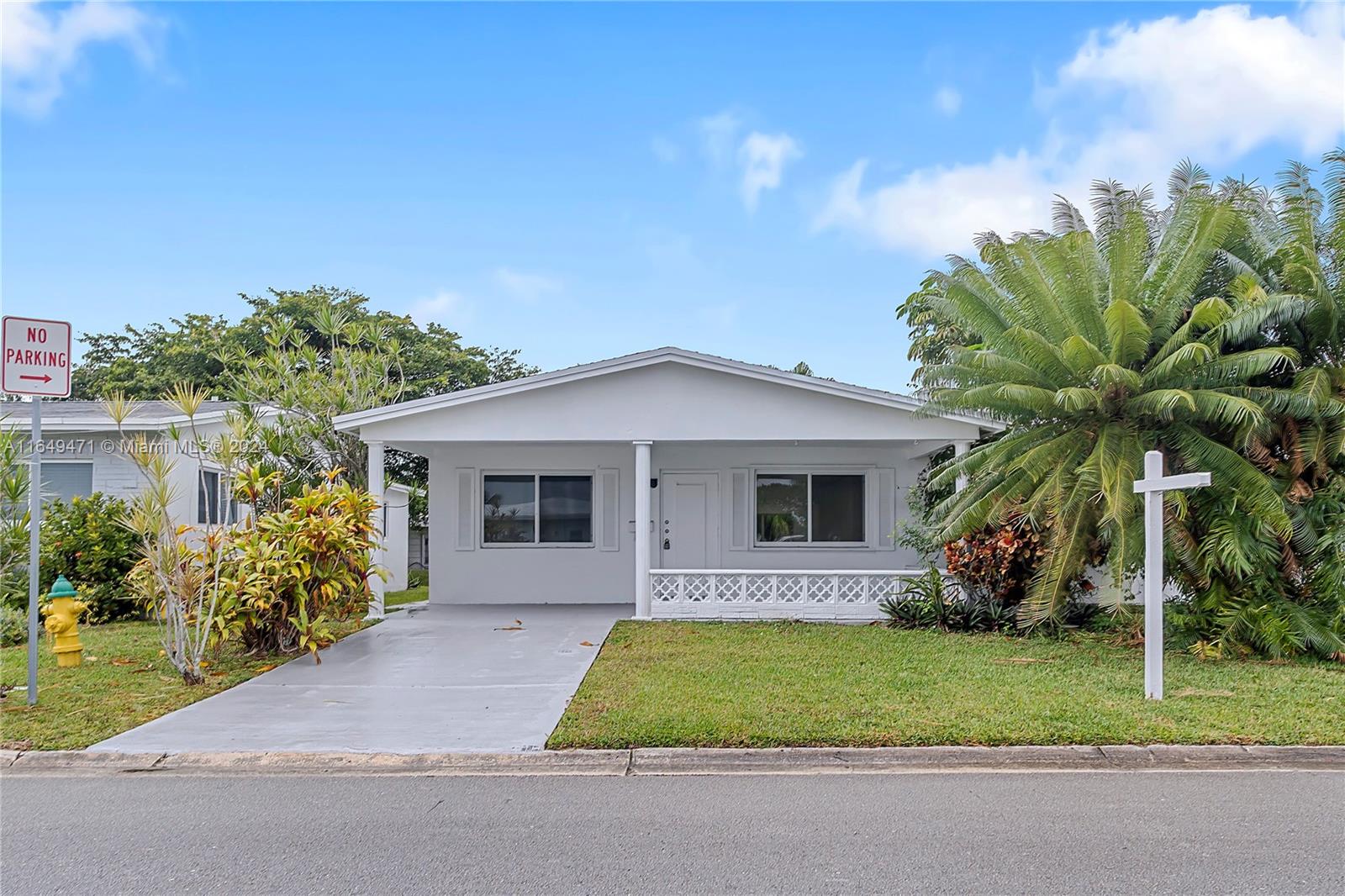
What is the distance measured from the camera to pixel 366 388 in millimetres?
16734

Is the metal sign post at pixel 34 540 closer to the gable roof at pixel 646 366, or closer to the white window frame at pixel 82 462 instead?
the gable roof at pixel 646 366

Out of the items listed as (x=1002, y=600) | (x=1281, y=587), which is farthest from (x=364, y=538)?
(x=1281, y=587)

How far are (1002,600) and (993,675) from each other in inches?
142

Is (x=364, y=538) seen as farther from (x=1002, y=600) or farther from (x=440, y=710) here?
(x=1002, y=600)

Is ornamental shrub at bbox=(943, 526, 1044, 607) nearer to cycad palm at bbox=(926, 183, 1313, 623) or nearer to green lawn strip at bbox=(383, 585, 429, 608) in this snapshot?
cycad palm at bbox=(926, 183, 1313, 623)

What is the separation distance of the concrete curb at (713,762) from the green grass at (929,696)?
0.15 metres

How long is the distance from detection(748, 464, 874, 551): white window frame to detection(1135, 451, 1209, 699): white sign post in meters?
7.73

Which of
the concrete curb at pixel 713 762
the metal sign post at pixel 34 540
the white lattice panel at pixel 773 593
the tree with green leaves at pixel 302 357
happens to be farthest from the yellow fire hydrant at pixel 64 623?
the white lattice panel at pixel 773 593

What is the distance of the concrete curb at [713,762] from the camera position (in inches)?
247

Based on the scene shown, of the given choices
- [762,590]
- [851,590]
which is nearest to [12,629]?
[762,590]

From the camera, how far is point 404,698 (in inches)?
332

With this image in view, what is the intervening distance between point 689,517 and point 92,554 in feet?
30.1

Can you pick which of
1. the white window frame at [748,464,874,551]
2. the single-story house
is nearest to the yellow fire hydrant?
the single-story house

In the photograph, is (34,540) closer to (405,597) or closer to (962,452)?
(962,452)
